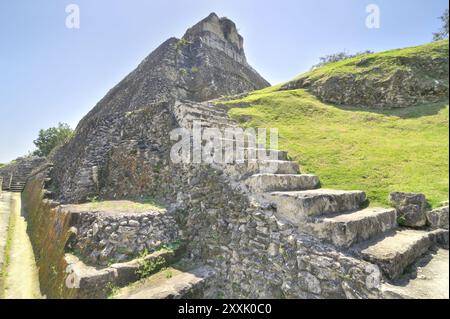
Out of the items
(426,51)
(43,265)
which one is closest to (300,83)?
(426,51)

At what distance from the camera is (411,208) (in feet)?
11.1

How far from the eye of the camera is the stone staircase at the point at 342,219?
8.87 feet

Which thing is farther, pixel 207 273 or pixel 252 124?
pixel 252 124

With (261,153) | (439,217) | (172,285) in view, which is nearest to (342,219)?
(439,217)

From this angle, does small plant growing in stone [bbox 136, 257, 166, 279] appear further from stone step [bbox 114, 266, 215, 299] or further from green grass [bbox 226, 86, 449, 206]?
green grass [bbox 226, 86, 449, 206]

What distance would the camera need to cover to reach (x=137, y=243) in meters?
4.06

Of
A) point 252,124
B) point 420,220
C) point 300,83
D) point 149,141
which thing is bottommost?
point 420,220

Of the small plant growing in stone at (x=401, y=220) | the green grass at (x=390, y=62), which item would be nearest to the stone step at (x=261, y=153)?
the small plant growing in stone at (x=401, y=220)

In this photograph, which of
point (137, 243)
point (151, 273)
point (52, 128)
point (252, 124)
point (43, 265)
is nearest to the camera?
point (151, 273)

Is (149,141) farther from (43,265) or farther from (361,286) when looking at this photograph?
(361,286)

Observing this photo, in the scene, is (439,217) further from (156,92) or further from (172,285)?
(156,92)

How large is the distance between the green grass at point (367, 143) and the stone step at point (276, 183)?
545 millimetres

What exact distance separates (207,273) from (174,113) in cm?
380

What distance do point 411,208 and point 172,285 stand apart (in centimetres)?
341
